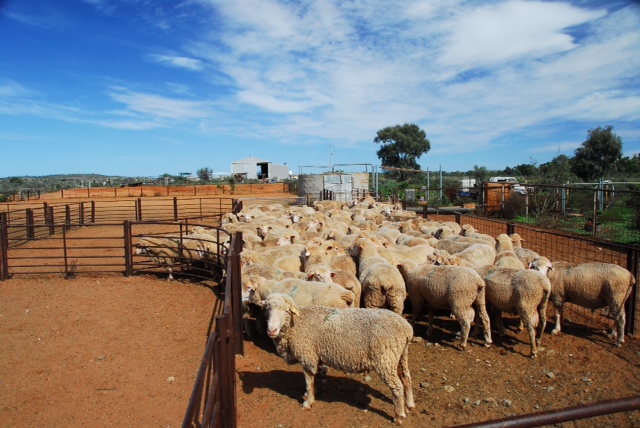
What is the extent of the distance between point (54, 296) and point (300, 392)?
6853 mm

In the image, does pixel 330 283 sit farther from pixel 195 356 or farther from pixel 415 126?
pixel 415 126

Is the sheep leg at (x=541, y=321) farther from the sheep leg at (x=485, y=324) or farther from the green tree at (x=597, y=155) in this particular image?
the green tree at (x=597, y=155)

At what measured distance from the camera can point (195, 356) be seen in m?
6.10

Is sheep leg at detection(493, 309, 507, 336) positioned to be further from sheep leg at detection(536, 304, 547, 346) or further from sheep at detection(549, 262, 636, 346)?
sheep at detection(549, 262, 636, 346)

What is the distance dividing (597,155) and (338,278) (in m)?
35.1

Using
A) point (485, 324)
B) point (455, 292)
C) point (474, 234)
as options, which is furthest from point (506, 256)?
point (474, 234)

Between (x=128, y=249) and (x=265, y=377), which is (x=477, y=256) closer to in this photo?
(x=265, y=377)

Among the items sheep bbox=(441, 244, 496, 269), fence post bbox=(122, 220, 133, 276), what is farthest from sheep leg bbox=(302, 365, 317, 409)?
fence post bbox=(122, 220, 133, 276)

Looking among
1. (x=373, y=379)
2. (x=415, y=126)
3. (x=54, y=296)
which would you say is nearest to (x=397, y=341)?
(x=373, y=379)

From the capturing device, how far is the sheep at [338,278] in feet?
22.1

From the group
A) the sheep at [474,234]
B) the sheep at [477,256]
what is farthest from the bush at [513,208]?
the sheep at [477,256]

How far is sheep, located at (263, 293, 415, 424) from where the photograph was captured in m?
4.63

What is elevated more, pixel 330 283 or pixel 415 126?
pixel 415 126

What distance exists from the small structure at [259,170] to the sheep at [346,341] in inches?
2600
